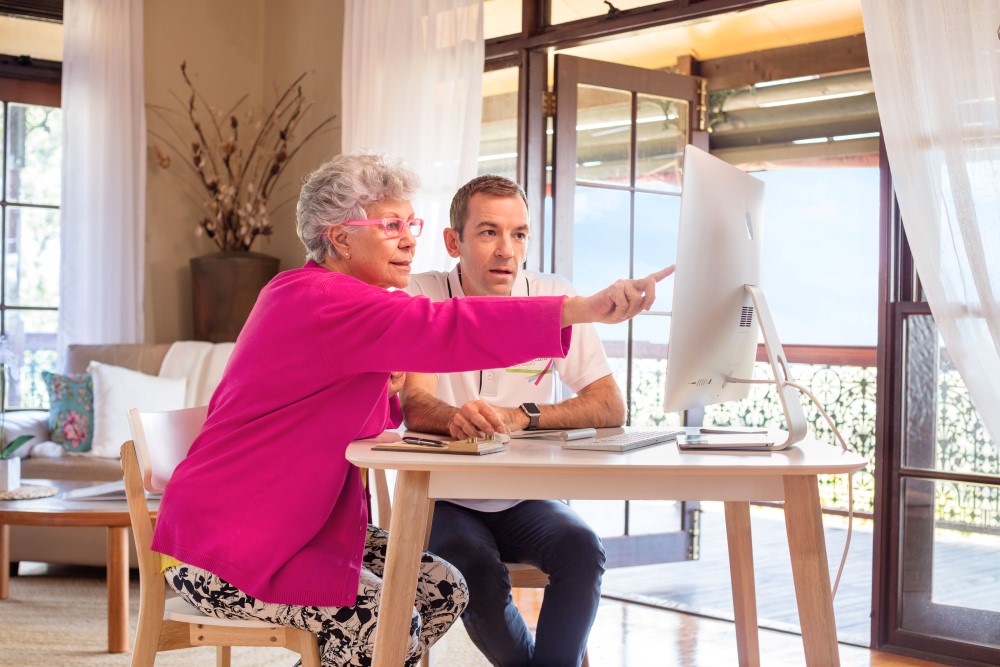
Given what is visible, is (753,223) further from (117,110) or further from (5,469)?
(117,110)

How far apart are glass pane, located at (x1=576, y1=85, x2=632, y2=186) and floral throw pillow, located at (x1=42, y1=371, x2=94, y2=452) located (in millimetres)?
2264

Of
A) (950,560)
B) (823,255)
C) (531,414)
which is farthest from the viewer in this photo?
(823,255)

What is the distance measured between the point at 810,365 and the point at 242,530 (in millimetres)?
6074

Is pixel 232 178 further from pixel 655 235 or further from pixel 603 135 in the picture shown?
pixel 655 235

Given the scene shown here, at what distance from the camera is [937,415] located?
317 centimetres

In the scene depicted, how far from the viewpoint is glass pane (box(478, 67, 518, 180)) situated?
4.36 metres

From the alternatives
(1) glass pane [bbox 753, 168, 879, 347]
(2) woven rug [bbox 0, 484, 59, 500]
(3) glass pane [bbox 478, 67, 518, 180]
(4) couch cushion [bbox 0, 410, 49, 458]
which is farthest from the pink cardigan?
(1) glass pane [bbox 753, 168, 879, 347]

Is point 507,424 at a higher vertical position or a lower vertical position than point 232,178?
lower

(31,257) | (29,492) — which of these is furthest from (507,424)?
(31,257)

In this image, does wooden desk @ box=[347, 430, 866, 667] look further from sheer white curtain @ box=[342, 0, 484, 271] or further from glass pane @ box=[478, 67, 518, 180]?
glass pane @ box=[478, 67, 518, 180]

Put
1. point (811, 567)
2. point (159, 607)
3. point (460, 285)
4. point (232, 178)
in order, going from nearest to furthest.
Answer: point (811, 567)
point (159, 607)
point (460, 285)
point (232, 178)

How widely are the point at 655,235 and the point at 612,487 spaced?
2.96 metres

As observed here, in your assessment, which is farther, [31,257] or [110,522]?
[31,257]

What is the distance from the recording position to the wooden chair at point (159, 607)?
1.71 meters
